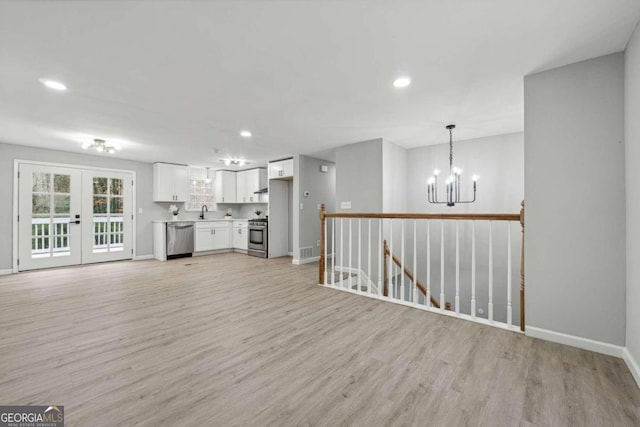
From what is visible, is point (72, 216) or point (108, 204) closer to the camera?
point (72, 216)

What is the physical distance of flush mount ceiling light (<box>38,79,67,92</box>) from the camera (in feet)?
8.52

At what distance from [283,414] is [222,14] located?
248 centimetres

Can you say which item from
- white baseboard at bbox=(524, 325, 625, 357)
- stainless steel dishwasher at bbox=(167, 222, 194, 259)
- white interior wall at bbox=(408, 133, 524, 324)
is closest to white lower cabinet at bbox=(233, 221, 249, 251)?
stainless steel dishwasher at bbox=(167, 222, 194, 259)

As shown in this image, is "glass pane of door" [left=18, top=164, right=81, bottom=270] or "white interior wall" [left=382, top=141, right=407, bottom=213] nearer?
"white interior wall" [left=382, top=141, right=407, bottom=213]

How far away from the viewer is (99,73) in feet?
8.04

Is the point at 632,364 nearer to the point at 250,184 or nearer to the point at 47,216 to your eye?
the point at 250,184

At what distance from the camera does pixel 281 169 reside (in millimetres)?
6531

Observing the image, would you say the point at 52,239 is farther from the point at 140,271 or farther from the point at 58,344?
the point at 58,344

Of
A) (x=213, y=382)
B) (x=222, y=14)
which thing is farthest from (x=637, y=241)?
(x=222, y=14)

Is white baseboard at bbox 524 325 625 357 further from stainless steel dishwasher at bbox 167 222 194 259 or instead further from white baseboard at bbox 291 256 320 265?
stainless steel dishwasher at bbox 167 222 194 259

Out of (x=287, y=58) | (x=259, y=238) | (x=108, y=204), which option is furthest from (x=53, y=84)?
(x=259, y=238)

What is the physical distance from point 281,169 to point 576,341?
5.68m

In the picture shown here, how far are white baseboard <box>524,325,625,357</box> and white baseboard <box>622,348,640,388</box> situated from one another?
0.06 m

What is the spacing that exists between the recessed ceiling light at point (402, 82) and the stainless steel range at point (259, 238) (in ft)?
16.0
